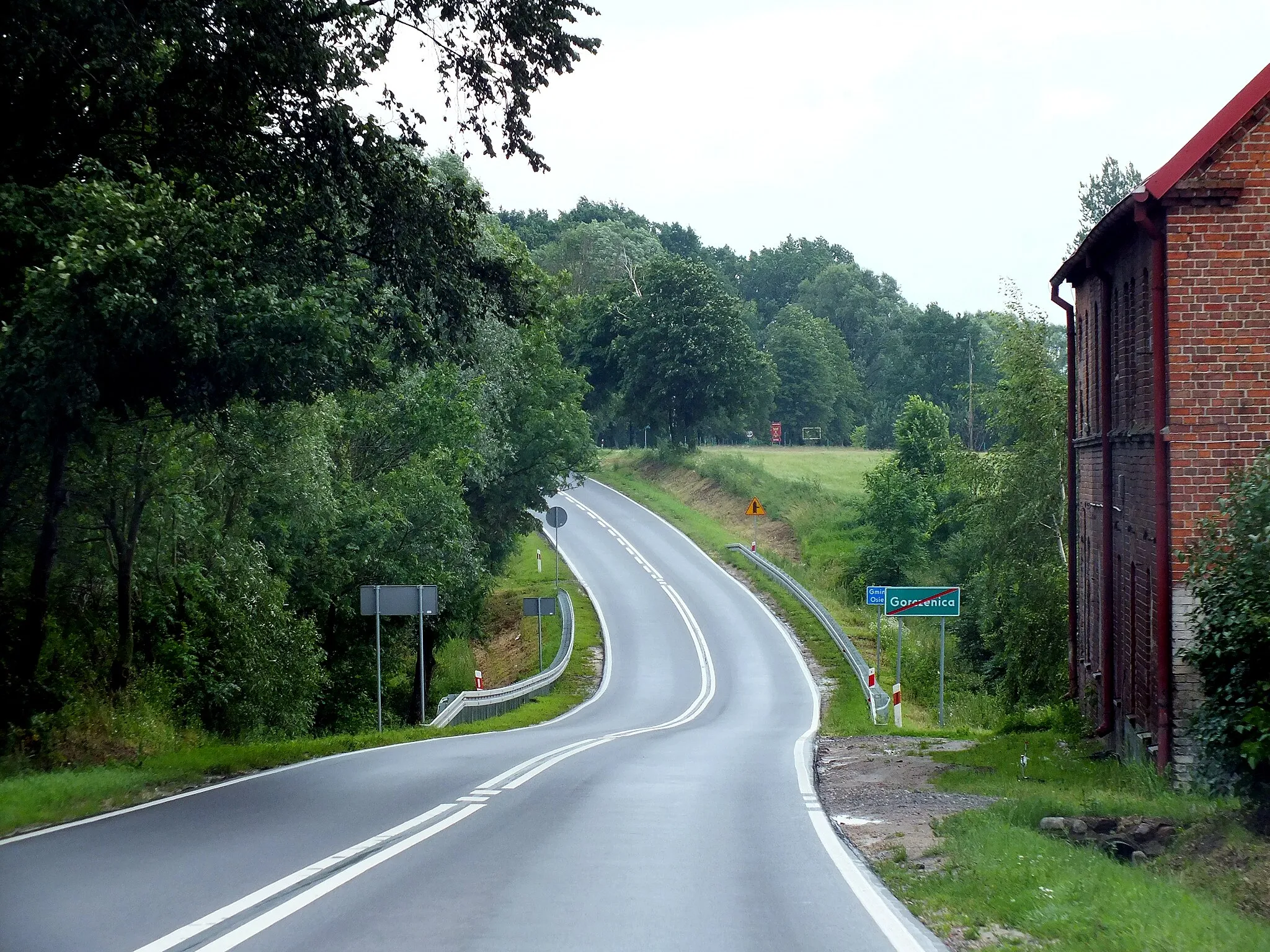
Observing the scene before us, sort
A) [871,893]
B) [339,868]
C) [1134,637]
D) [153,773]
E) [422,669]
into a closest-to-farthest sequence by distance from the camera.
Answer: [871,893]
[339,868]
[153,773]
[1134,637]
[422,669]

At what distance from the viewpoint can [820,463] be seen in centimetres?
8944

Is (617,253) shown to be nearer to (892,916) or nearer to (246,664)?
(246,664)

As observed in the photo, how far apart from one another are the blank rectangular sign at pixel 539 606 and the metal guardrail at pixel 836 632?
9108 mm

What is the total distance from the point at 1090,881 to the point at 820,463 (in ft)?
268

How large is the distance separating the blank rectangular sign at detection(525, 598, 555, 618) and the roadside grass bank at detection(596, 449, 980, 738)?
325 inches

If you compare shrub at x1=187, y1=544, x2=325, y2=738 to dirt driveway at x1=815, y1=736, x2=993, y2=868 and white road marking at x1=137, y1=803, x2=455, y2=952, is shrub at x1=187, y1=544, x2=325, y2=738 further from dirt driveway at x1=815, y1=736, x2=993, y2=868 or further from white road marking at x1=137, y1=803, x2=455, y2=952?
white road marking at x1=137, y1=803, x2=455, y2=952

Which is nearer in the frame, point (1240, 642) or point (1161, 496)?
point (1240, 642)

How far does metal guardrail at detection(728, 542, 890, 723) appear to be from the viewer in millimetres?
32312

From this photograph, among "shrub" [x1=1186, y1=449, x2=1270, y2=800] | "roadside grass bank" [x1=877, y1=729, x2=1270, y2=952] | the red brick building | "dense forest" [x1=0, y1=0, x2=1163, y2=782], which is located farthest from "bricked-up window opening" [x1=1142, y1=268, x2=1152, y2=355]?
"dense forest" [x1=0, y1=0, x2=1163, y2=782]

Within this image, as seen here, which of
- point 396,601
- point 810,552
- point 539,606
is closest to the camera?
point 396,601

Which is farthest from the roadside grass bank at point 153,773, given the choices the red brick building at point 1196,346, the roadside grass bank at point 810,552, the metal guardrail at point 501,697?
the red brick building at point 1196,346

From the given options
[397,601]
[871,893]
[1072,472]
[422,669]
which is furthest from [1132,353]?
[422,669]

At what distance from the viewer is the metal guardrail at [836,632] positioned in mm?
32312

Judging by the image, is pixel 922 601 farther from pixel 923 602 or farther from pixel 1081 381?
pixel 1081 381
